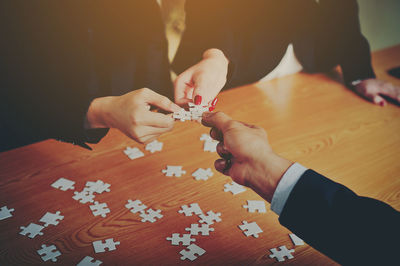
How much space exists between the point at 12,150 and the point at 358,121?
1.82 m

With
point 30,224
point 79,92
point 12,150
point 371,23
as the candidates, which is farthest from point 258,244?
point 371,23

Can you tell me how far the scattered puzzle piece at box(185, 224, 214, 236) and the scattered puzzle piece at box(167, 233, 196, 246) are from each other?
0.09 feet

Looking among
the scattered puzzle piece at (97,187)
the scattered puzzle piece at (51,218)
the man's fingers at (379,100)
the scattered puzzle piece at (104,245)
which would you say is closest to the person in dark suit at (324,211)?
the scattered puzzle piece at (104,245)

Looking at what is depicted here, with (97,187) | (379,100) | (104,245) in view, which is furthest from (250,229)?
(379,100)

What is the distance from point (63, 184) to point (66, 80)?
51 centimetres

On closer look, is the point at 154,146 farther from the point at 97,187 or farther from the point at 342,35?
the point at 342,35

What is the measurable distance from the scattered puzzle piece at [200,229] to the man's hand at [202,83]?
1.66ft

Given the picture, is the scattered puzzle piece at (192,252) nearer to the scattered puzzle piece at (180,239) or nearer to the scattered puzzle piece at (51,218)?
the scattered puzzle piece at (180,239)

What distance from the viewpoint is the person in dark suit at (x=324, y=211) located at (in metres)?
0.87

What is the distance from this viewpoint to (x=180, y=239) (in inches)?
45.8

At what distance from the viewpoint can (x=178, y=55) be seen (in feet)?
6.81

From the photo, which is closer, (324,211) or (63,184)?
(324,211)

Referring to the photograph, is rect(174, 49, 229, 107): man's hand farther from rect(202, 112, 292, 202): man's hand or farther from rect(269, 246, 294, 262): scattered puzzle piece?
rect(269, 246, 294, 262): scattered puzzle piece

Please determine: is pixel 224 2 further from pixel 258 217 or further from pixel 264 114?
pixel 258 217
